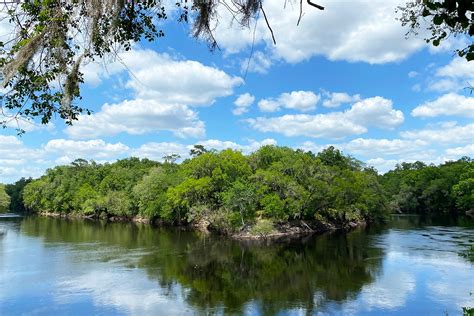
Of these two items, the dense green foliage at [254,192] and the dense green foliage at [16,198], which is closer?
the dense green foliage at [254,192]

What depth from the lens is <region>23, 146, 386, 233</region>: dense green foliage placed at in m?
48.7

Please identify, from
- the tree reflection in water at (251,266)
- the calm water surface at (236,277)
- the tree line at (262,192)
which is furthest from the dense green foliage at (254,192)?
the calm water surface at (236,277)

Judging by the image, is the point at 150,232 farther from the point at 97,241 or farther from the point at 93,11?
the point at 93,11

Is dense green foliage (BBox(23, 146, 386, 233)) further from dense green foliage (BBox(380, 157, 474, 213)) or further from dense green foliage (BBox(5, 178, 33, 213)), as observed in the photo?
dense green foliage (BBox(5, 178, 33, 213))

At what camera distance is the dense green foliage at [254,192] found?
1916 inches

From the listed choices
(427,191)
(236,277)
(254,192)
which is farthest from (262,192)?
(427,191)

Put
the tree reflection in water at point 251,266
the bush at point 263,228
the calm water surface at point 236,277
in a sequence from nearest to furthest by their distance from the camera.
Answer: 1. the calm water surface at point 236,277
2. the tree reflection in water at point 251,266
3. the bush at point 263,228

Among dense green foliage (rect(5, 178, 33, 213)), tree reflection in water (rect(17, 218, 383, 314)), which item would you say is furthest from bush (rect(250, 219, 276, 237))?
dense green foliage (rect(5, 178, 33, 213))

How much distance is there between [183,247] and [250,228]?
1032 cm

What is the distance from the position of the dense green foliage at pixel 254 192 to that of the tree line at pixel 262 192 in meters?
0.12

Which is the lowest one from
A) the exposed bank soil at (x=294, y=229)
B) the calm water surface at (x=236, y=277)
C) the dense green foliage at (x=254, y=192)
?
the calm water surface at (x=236, y=277)

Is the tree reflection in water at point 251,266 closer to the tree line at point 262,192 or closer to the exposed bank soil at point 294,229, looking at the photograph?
the exposed bank soil at point 294,229

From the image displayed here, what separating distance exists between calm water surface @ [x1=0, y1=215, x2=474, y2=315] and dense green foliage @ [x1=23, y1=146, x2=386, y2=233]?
624cm

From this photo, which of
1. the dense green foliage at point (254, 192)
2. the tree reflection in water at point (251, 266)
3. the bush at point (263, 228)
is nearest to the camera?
the tree reflection in water at point (251, 266)
